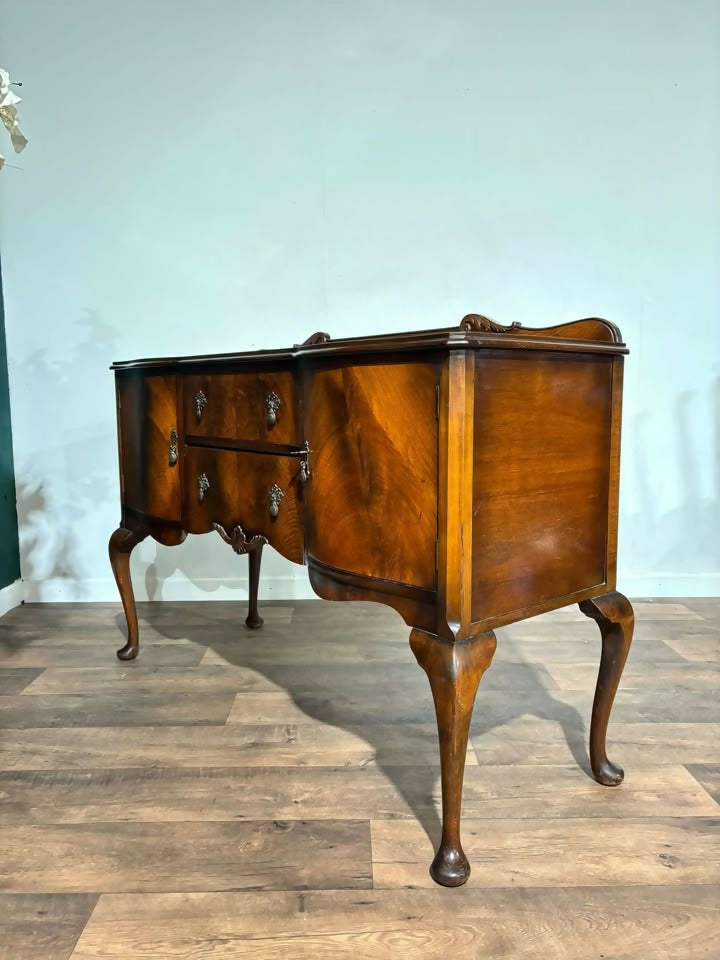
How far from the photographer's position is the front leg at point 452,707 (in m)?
1.18

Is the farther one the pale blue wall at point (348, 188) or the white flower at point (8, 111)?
the pale blue wall at point (348, 188)

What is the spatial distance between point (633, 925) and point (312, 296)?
7.43 ft

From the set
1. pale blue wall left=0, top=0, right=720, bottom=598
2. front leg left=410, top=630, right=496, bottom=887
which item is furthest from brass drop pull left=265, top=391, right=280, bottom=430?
pale blue wall left=0, top=0, right=720, bottom=598

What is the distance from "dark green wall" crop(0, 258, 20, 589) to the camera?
2795 mm

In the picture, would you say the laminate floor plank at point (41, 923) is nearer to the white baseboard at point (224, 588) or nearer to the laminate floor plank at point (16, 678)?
the laminate floor plank at point (16, 678)

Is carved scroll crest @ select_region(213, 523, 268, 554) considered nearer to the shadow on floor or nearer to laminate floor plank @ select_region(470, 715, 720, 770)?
the shadow on floor

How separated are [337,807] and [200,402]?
957mm

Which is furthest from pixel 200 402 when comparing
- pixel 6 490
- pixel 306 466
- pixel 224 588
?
pixel 6 490

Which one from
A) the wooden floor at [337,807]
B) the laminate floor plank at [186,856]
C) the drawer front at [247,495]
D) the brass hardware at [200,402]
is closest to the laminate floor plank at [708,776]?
the wooden floor at [337,807]

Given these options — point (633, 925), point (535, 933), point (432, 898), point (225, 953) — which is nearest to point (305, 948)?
point (225, 953)

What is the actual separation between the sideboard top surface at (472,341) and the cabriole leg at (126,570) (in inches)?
31.1

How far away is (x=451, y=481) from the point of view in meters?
1.14

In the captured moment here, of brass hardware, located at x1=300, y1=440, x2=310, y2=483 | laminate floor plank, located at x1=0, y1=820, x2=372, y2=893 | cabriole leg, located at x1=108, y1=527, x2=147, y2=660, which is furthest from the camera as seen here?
cabriole leg, located at x1=108, y1=527, x2=147, y2=660

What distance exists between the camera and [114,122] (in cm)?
277
